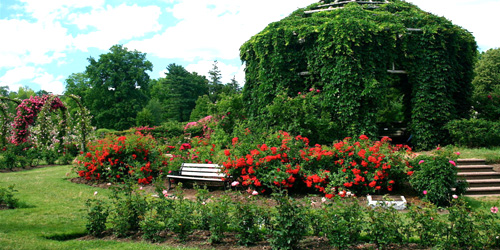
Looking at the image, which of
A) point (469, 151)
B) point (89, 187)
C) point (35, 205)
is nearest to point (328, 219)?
point (35, 205)

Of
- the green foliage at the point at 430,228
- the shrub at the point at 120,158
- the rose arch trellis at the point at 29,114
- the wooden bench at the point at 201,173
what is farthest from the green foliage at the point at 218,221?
the rose arch trellis at the point at 29,114

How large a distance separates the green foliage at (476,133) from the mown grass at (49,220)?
32.7ft

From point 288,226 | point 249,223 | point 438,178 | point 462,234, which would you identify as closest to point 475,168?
point 438,178

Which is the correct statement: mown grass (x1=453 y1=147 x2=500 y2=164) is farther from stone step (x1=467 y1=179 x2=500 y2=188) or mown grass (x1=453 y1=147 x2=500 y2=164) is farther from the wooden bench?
the wooden bench

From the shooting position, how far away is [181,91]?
1791 inches

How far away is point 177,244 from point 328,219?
1926mm

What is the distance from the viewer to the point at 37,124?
15.2 meters

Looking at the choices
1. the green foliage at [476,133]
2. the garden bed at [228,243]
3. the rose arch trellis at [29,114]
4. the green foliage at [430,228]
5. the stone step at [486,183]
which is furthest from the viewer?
the rose arch trellis at [29,114]

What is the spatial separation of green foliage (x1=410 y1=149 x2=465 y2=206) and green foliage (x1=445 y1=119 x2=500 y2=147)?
14.9 ft

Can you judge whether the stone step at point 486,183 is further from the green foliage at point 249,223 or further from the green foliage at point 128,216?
the green foliage at point 128,216

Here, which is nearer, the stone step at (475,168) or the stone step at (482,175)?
the stone step at (482,175)

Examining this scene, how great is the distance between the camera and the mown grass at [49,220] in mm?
4453

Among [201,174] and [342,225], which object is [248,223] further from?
[201,174]

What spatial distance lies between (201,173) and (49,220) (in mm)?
3376
